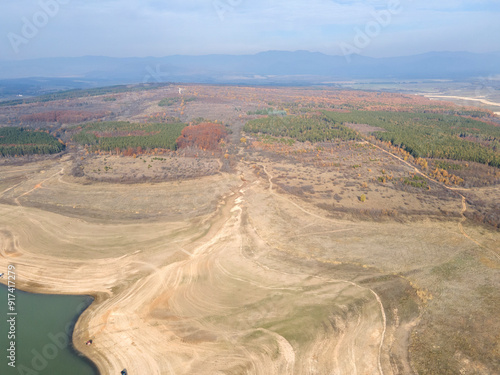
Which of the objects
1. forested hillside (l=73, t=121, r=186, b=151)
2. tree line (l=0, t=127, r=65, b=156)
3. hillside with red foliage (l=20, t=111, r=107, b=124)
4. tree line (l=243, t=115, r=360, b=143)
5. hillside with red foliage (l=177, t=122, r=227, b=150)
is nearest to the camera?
tree line (l=0, t=127, r=65, b=156)

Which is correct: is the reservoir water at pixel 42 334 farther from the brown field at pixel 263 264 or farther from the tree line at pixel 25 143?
the tree line at pixel 25 143

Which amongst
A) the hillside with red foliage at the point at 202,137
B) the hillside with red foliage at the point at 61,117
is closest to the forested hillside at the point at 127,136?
the hillside with red foliage at the point at 202,137

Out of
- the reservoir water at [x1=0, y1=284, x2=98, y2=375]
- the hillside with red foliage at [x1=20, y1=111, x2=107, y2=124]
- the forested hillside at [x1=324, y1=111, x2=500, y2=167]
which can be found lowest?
the reservoir water at [x1=0, y1=284, x2=98, y2=375]

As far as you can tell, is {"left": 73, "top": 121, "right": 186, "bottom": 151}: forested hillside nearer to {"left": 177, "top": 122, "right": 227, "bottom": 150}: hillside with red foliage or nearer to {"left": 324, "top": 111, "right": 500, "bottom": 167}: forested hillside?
{"left": 177, "top": 122, "right": 227, "bottom": 150}: hillside with red foliage

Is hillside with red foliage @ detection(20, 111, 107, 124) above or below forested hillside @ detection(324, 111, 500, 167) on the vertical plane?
above

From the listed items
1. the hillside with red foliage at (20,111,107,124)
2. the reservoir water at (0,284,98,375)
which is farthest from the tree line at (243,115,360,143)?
the reservoir water at (0,284,98,375)

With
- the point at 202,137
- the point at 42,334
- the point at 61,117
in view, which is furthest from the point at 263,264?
the point at 61,117

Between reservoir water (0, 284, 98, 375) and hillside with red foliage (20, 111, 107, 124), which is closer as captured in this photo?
reservoir water (0, 284, 98, 375)
